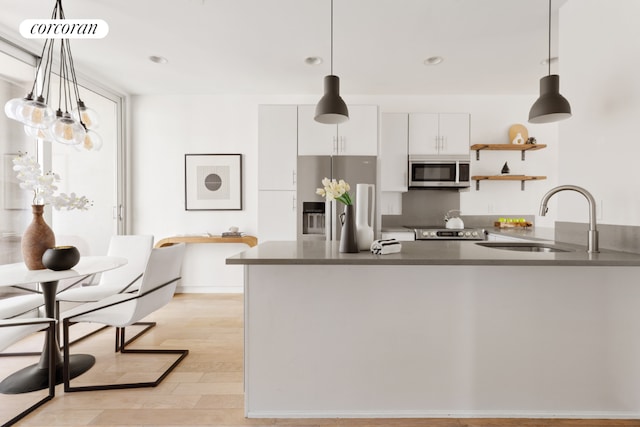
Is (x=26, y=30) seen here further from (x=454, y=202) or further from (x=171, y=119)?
(x=454, y=202)

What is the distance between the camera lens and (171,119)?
439cm

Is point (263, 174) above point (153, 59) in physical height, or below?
below

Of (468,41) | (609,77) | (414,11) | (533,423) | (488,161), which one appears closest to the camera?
(533,423)

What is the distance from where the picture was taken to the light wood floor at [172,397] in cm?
174

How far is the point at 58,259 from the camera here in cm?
204

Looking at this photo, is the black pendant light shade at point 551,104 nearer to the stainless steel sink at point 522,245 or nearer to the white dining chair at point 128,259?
the stainless steel sink at point 522,245

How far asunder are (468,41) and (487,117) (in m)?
1.69

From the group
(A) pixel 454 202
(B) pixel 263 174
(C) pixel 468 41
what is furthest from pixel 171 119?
(A) pixel 454 202

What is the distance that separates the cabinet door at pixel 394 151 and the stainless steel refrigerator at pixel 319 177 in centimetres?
27

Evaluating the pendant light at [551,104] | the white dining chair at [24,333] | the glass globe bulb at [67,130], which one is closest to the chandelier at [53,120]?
the glass globe bulb at [67,130]

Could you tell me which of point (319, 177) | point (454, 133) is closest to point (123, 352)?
point (319, 177)

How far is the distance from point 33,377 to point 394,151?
3833 millimetres

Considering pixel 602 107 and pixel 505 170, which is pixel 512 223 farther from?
pixel 602 107

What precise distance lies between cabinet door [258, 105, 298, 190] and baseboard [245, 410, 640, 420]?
253 cm
